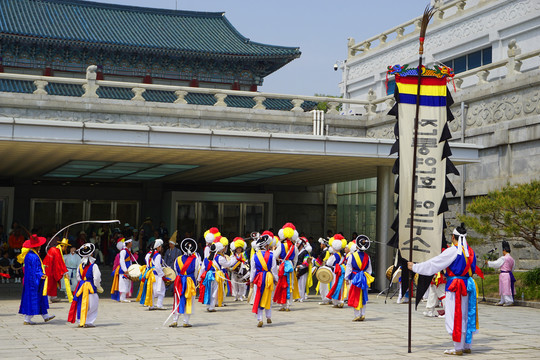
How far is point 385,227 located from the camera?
19312 millimetres

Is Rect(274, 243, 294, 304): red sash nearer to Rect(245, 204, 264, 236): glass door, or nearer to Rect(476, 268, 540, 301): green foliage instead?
Rect(476, 268, 540, 301): green foliage

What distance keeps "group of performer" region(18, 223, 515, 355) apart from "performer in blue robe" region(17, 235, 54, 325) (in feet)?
0.06

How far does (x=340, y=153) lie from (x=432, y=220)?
775 cm

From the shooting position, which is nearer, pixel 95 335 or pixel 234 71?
pixel 95 335

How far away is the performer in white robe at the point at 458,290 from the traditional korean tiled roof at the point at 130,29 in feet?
82.0

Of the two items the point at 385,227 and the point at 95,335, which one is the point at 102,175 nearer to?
the point at 385,227

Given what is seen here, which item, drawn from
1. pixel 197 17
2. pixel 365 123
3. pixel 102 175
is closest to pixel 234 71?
pixel 197 17

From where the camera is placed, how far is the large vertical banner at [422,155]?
30.9 ft

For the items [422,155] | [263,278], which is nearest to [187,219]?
[263,278]

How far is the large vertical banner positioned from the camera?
30.9ft

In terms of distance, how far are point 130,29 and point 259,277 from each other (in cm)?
2710

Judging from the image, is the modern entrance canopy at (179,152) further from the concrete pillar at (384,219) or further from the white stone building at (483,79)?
the white stone building at (483,79)

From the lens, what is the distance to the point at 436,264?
9.23 metres

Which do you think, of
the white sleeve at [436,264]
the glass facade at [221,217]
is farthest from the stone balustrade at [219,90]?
the white sleeve at [436,264]
